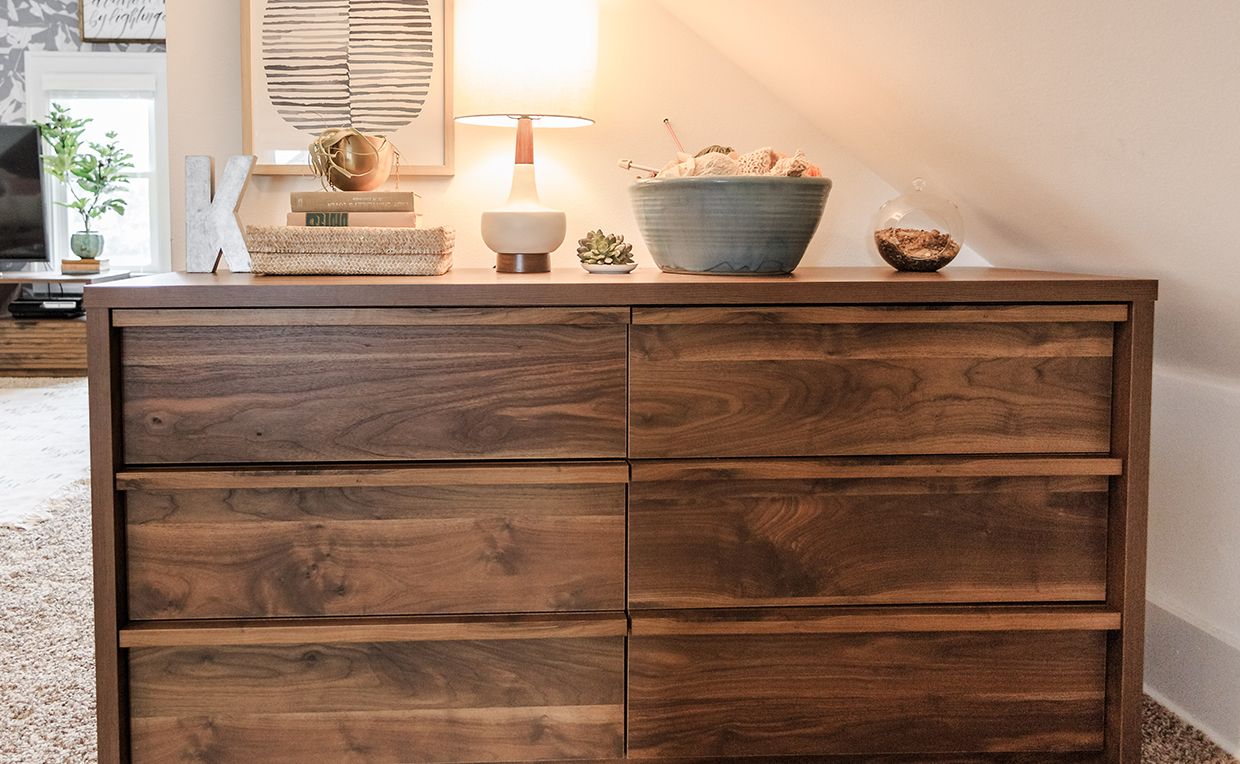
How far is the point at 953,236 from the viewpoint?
4.92 feet

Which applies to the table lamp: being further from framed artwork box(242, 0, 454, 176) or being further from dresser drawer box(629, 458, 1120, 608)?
dresser drawer box(629, 458, 1120, 608)

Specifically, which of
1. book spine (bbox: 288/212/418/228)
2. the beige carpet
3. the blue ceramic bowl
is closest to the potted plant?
the beige carpet

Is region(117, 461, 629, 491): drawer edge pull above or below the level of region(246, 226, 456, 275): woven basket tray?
below

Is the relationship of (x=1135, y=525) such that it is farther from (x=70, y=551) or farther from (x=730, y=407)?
(x=70, y=551)

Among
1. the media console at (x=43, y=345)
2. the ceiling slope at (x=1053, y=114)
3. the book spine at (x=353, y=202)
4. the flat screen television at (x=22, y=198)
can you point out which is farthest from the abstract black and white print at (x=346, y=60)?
the flat screen television at (x=22, y=198)

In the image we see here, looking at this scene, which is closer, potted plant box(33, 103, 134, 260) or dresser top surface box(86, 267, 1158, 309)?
dresser top surface box(86, 267, 1158, 309)

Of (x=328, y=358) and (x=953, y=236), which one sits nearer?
(x=328, y=358)

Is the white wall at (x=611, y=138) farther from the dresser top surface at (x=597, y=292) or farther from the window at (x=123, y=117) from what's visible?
the window at (x=123, y=117)

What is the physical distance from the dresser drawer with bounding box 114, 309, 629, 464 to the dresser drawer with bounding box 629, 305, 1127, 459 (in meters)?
0.08

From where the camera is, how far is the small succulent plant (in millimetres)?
1479

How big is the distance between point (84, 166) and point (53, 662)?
3949 mm

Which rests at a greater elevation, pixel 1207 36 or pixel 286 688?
pixel 1207 36

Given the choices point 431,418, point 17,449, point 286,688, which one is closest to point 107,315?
point 431,418

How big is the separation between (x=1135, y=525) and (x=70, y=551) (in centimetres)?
234
